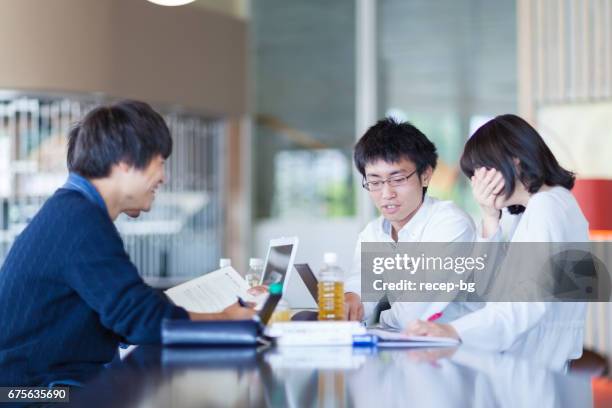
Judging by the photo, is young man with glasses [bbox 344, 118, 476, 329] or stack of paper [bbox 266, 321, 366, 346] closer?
stack of paper [bbox 266, 321, 366, 346]

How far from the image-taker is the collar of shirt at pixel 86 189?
2008mm

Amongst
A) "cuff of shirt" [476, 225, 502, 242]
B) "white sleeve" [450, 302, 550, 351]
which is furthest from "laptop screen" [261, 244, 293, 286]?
"cuff of shirt" [476, 225, 502, 242]

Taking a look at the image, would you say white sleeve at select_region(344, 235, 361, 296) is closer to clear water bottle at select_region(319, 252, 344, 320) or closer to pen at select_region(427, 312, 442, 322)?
pen at select_region(427, 312, 442, 322)

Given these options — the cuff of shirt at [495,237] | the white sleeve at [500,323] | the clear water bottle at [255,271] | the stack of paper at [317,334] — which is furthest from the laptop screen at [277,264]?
the cuff of shirt at [495,237]

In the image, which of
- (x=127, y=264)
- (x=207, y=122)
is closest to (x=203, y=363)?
(x=127, y=264)

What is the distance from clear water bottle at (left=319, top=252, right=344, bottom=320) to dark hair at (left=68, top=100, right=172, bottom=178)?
1.89ft

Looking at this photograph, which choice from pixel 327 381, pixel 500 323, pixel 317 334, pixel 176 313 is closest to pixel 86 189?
pixel 176 313

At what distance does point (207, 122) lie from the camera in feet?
22.1

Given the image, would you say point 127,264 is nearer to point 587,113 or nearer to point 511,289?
point 511,289

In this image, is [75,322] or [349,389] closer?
[349,389]

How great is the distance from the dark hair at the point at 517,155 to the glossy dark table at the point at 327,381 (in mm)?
Result: 747

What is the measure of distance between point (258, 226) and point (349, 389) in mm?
5834

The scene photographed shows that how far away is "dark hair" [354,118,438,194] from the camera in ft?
9.04

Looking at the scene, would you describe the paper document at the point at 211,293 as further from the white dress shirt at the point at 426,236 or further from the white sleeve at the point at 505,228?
the white sleeve at the point at 505,228
